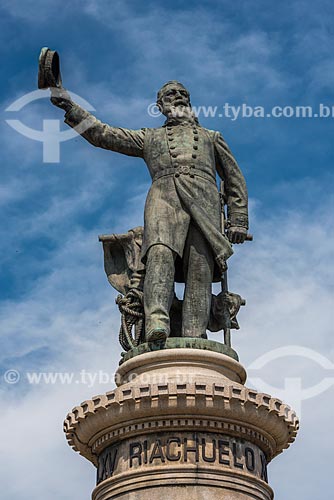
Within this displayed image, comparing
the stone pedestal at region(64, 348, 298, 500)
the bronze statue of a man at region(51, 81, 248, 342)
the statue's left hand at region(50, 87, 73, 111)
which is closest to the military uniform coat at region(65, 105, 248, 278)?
the bronze statue of a man at region(51, 81, 248, 342)

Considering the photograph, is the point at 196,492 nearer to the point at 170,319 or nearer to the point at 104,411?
the point at 104,411

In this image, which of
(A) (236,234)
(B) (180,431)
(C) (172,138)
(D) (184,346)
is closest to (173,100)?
(C) (172,138)

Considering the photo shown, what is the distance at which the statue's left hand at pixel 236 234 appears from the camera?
47.8 ft

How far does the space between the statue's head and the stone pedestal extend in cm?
447

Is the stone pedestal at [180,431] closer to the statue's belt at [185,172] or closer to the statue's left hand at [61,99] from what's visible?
the statue's belt at [185,172]

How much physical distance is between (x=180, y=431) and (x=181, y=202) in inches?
149

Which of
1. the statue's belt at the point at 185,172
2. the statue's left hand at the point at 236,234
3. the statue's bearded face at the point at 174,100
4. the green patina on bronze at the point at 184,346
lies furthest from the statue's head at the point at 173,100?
the green patina on bronze at the point at 184,346

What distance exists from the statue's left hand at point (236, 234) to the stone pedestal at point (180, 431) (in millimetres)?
2459

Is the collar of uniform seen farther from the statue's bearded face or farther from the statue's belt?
the statue's belt

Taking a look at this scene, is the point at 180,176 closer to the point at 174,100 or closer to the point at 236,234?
the point at 236,234

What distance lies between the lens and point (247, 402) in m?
12.1

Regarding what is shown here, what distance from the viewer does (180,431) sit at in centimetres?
1203

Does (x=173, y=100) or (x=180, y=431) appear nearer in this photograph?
(x=180, y=431)

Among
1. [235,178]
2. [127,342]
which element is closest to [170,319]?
[127,342]
